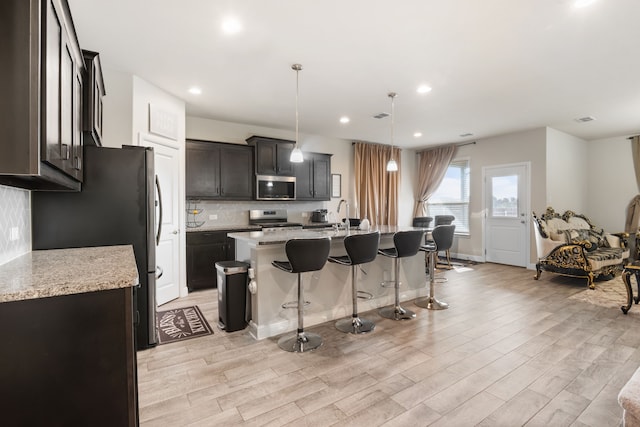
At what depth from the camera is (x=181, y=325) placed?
336cm

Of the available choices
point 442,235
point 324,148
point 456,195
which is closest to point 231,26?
point 442,235

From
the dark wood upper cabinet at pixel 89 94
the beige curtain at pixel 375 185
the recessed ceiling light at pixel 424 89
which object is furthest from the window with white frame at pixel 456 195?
the dark wood upper cabinet at pixel 89 94

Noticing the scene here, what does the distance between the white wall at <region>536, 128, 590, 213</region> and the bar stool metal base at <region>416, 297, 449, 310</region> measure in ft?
12.2

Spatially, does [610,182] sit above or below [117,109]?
below

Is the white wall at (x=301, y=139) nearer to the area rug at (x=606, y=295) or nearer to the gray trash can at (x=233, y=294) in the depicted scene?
the gray trash can at (x=233, y=294)

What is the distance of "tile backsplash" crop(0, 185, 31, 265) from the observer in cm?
178

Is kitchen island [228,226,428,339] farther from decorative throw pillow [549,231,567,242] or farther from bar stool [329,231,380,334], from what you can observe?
decorative throw pillow [549,231,567,242]

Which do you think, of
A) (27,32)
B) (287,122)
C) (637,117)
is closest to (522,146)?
(637,117)

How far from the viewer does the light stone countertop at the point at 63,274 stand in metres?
1.19

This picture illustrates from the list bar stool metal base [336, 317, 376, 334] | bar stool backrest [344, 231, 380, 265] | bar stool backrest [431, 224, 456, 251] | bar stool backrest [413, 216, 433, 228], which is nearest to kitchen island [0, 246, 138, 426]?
bar stool backrest [344, 231, 380, 265]

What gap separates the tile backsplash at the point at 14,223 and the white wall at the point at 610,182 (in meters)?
9.43

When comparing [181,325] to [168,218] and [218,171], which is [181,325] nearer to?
[168,218]

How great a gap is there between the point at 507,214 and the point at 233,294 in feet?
19.6

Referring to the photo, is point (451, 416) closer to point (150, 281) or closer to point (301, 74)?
point (150, 281)
